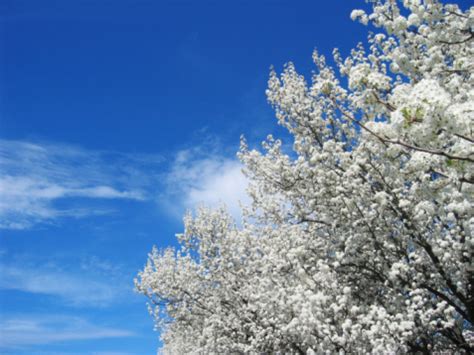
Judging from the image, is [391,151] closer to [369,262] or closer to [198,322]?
[369,262]

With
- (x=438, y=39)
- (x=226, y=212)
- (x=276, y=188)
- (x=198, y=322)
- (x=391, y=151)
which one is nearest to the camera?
(x=391, y=151)

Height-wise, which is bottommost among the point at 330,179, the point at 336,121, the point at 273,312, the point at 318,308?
the point at 318,308

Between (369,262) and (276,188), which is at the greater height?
(276,188)

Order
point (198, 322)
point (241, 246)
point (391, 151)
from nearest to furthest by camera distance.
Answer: point (391, 151) < point (241, 246) < point (198, 322)

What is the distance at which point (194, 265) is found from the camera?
23.1m

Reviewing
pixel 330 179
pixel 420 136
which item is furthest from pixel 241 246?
pixel 420 136

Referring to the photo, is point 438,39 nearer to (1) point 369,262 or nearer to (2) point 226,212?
(1) point 369,262

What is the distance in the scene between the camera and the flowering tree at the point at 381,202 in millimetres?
6781

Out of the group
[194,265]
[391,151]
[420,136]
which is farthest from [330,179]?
[194,265]

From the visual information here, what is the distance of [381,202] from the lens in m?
9.85

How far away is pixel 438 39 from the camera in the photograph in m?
9.09

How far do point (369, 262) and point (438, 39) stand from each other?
19.0ft

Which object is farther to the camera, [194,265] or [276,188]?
[194,265]

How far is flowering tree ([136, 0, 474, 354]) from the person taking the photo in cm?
678
